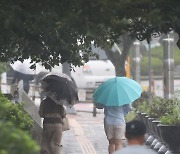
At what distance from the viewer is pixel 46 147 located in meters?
13.7

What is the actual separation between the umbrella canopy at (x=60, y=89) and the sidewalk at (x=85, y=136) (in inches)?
138

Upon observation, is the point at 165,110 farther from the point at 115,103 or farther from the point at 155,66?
the point at 155,66

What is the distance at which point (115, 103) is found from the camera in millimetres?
13703

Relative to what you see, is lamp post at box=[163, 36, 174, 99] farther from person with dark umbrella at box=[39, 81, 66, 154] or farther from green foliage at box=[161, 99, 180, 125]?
person with dark umbrella at box=[39, 81, 66, 154]

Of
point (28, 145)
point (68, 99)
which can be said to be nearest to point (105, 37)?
point (68, 99)

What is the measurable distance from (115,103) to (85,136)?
781 centimetres

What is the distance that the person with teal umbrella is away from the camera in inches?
541

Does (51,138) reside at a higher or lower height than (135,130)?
lower

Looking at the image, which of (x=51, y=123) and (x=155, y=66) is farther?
(x=155, y=66)

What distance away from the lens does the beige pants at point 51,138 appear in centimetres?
1361

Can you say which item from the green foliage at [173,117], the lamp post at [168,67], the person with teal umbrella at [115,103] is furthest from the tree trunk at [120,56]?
the person with teal umbrella at [115,103]

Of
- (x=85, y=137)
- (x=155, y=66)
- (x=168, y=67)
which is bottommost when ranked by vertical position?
(x=85, y=137)

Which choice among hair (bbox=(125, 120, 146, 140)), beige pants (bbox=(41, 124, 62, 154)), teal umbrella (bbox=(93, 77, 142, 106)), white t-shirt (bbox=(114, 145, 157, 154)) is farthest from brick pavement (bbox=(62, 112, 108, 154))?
white t-shirt (bbox=(114, 145, 157, 154))

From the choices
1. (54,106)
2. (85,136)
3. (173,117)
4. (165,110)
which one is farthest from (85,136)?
(54,106)
